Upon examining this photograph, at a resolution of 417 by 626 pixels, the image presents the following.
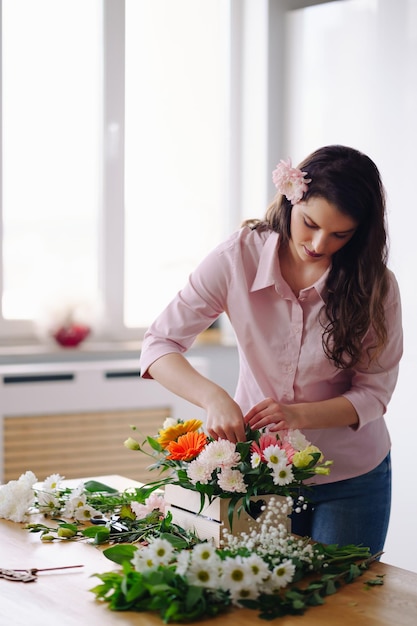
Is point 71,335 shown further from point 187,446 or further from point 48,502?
point 187,446

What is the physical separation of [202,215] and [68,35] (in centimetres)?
110

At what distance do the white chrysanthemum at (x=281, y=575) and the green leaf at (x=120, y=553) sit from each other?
272mm

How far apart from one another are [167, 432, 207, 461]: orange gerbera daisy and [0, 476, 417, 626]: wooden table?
0.77 ft

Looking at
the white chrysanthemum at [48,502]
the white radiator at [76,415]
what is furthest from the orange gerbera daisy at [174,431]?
the white radiator at [76,415]

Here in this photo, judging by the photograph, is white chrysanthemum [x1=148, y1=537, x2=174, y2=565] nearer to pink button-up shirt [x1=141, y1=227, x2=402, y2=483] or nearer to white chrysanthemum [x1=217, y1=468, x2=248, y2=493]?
white chrysanthemum [x1=217, y1=468, x2=248, y2=493]

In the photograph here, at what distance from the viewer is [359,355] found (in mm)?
2104

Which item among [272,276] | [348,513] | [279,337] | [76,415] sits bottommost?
[76,415]

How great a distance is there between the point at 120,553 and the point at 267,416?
16.3 inches

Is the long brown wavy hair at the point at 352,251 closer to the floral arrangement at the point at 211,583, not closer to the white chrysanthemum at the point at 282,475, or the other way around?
the white chrysanthemum at the point at 282,475

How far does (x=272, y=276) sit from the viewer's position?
6.98 feet

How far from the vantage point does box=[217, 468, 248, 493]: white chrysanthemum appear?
1.73 m

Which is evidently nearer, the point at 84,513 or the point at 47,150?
the point at 84,513

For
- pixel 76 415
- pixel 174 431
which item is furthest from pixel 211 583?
pixel 76 415

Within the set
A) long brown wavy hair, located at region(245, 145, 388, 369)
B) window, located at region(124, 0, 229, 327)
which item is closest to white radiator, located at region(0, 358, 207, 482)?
window, located at region(124, 0, 229, 327)
